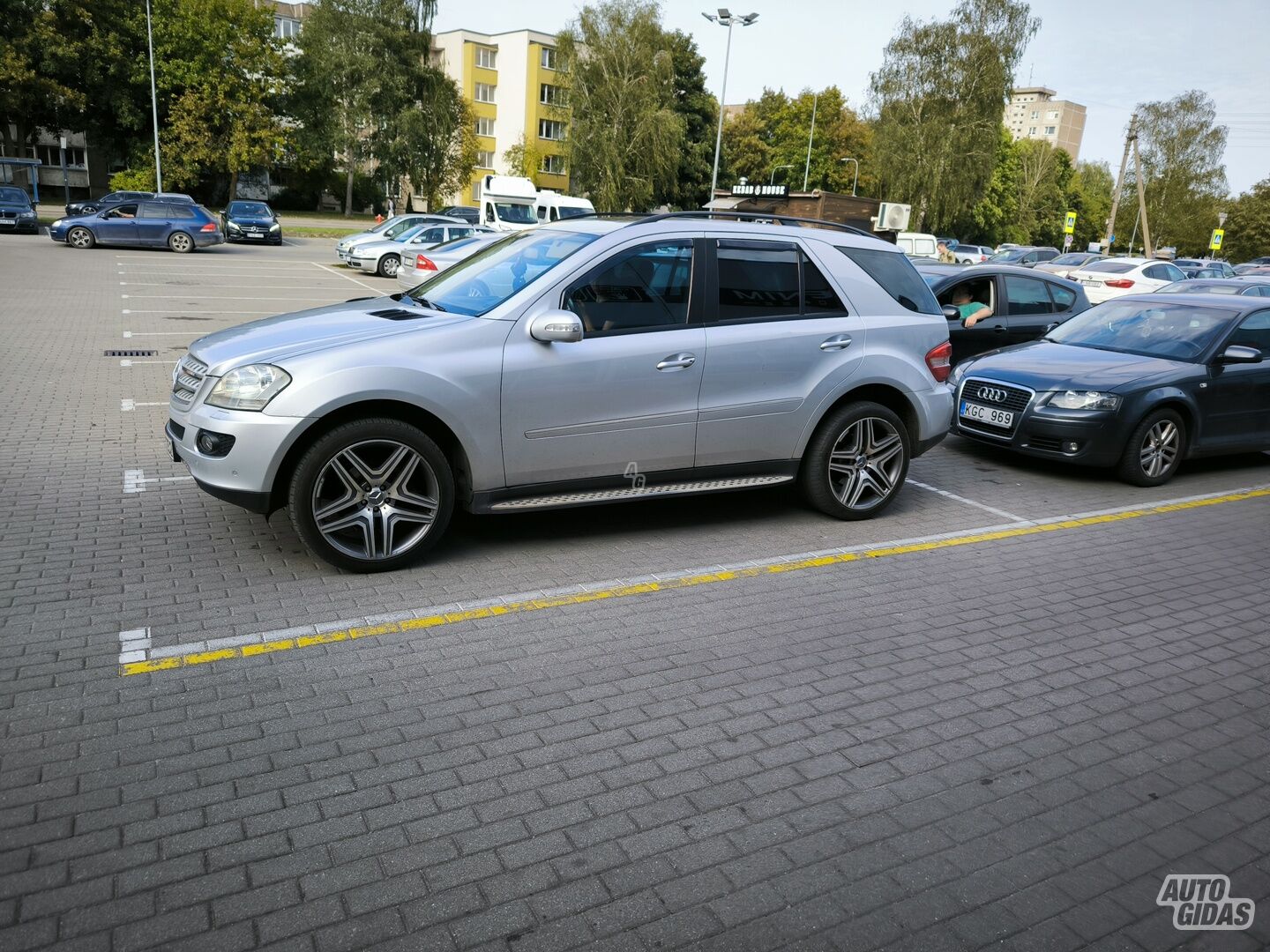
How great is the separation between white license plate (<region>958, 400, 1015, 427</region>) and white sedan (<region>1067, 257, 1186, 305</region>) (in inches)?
759

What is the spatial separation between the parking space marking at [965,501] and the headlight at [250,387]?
17.1ft

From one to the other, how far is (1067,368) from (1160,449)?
107 cm

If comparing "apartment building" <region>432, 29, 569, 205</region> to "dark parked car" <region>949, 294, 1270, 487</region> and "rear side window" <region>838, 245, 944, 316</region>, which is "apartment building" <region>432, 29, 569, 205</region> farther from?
"rear side window" <region>838, 245, 944, 316</region>

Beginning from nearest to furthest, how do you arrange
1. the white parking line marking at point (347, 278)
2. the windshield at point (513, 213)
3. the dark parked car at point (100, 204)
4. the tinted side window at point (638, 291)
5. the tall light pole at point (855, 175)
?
the tinted side window at point (638, 291)
the white parking line marking at point (347, 278)
the windshield at point (513, 213)
the dark parked car at point (100, 204)
the tall light pole at point (855, 175)

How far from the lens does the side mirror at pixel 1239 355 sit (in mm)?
8523

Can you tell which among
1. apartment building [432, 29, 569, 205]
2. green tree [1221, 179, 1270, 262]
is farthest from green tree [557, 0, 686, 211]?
green tree [1221, 179, 1270, 262]

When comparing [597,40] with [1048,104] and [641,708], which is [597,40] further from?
[1048,104]

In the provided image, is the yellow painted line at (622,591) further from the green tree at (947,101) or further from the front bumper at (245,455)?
the green tree at (947,101)

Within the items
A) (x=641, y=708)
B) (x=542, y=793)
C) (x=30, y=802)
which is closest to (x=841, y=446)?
(x=641, y=708)

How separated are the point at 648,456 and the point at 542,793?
2747mm

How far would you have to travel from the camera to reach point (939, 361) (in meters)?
6.88

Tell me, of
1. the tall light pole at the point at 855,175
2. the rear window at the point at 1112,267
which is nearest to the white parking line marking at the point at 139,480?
the rear window at the point at 1112,267

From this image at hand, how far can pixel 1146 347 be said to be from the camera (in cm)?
898

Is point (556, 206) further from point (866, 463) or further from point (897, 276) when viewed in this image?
point (866, 463)
